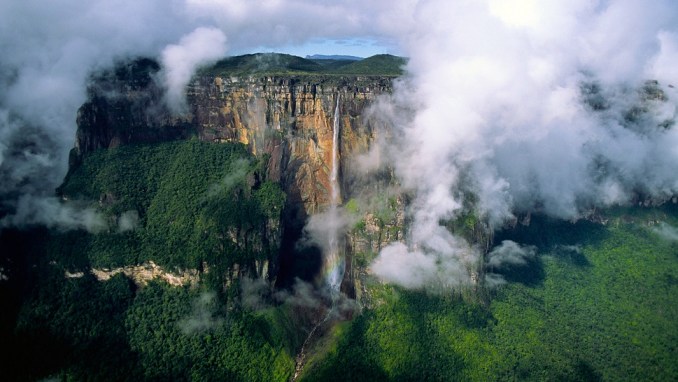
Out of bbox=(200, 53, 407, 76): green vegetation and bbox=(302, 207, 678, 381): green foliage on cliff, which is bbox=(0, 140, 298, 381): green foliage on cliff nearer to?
bbox=(302, 207, 678, 381): green foliage on cliff

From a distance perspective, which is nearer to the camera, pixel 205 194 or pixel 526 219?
pixel 205 194

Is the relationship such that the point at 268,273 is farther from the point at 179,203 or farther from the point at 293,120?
the point at 293,120

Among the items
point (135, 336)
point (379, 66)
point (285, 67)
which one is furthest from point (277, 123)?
point (135, 336)

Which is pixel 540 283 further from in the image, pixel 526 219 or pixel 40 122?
pixel 40 122

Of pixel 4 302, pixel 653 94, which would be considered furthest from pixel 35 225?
pixel 653 94

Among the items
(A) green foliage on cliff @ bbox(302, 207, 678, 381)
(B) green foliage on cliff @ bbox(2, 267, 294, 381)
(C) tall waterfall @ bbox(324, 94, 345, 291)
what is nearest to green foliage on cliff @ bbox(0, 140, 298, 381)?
(B) green foliage on cliff @ bbox(2, 267, 294, 381)

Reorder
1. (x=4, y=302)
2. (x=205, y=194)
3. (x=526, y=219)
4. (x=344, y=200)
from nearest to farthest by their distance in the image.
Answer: (x=4, y=302)
(x=205, y=194)
(x=344, y=200)
(x=526, y=219)

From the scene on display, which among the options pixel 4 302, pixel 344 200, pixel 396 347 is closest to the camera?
pixel 4 302
